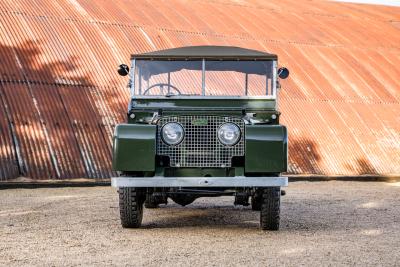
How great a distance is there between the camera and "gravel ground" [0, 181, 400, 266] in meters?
6.55

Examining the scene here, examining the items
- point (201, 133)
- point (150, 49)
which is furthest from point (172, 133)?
point (150, 49)


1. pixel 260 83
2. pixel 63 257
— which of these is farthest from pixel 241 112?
pixel 63 257

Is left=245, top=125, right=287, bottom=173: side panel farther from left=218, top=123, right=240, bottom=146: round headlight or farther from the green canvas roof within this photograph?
the green canvas roof

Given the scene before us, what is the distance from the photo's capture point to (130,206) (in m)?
8.37

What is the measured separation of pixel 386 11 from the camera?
117ft

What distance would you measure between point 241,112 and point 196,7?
18761 millimetres

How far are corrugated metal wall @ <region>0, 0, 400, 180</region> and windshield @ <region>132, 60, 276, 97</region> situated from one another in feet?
24.0

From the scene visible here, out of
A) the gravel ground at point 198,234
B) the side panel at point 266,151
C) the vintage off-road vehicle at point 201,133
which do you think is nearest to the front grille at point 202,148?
the vintage off-road vehicle at point 201,133

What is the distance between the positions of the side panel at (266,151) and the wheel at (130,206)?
4.48ft

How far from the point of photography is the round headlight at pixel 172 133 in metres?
8.35

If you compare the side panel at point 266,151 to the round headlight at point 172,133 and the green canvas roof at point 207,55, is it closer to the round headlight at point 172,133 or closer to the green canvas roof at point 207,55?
the round headlight at point 172,133

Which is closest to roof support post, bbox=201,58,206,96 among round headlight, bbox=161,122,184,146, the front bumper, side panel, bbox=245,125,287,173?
round headlight, bbox=161,122,184,146

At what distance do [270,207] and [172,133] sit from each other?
4.84ft

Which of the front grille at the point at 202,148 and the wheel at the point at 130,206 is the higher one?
the front grille at the point at 202,148
